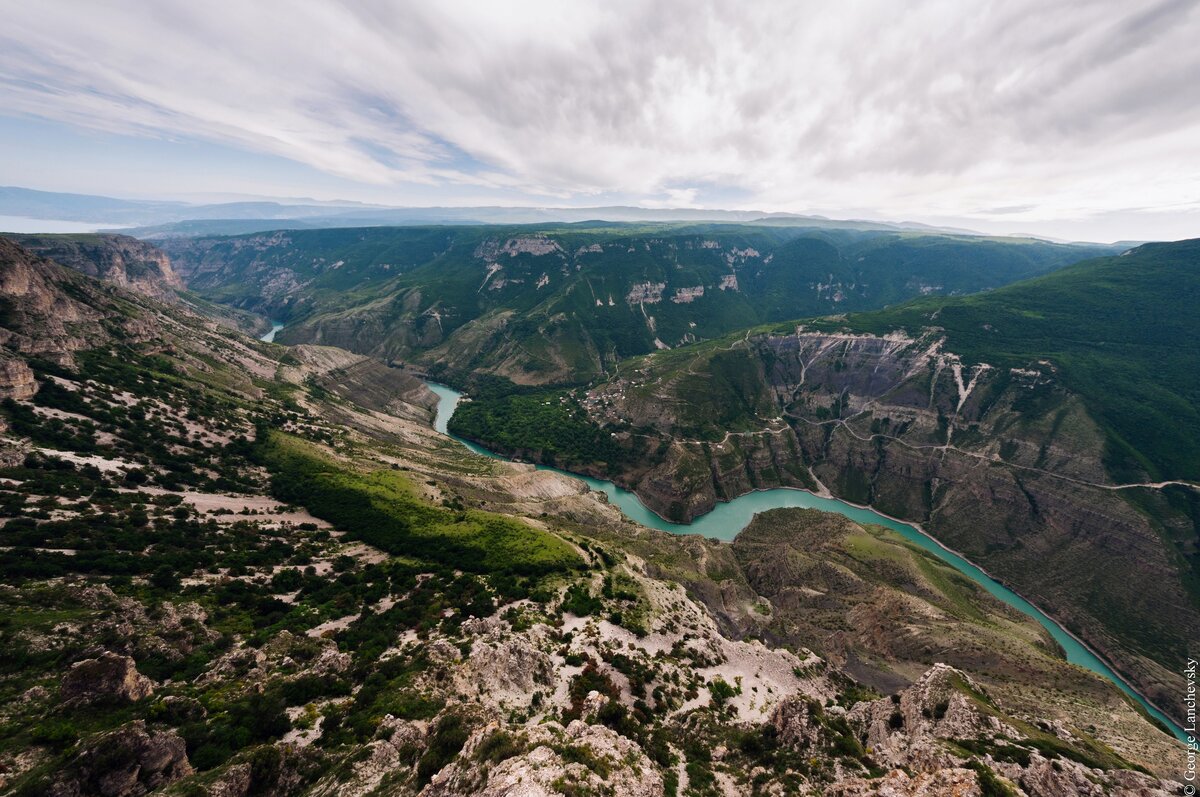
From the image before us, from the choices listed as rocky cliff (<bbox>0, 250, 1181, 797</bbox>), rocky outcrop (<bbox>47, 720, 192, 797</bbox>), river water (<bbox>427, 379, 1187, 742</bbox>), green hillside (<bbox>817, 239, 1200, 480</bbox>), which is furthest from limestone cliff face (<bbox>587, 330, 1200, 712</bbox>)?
rocky outcrop (<bbox>47, 720, 192, 797</bbox>)

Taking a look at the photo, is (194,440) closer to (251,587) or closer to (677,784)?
(251,587)

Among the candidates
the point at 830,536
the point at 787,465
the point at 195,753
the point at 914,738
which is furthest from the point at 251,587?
the point at 787,465

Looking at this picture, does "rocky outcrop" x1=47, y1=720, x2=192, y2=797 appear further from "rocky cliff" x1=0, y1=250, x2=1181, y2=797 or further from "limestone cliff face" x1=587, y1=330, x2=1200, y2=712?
"limestone cliff face" x1=587, y1=330, x2=1200, y2=712

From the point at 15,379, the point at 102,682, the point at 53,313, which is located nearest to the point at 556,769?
the point at 102,682

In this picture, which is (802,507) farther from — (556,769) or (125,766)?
(125,766)

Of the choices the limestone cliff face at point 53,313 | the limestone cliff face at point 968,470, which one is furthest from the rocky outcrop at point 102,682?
the limestone cliff face at point 968,470

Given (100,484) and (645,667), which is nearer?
(645,667)

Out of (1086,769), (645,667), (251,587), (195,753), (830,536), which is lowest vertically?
(830,536)
